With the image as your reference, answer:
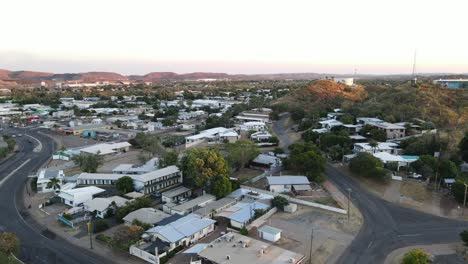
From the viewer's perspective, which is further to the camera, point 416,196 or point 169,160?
point 169,160

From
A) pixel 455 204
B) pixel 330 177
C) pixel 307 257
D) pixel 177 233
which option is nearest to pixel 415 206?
pixel 455 204

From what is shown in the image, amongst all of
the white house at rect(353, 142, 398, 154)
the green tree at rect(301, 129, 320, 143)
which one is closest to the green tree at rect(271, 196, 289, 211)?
the white house at rect(353, 142, 398, 154)

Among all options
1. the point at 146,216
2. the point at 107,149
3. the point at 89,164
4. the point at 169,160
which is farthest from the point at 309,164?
the point at 107,149

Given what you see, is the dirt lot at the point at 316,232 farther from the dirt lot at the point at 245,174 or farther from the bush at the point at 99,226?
the bush at the point at 99,226

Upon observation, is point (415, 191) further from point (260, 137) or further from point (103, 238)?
point (103, 238)

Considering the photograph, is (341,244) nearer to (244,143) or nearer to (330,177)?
(330,177)

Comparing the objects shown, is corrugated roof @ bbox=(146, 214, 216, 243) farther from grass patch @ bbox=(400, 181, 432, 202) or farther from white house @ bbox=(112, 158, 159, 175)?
grass patch @ bbox=(400, 181, 432, 202)
